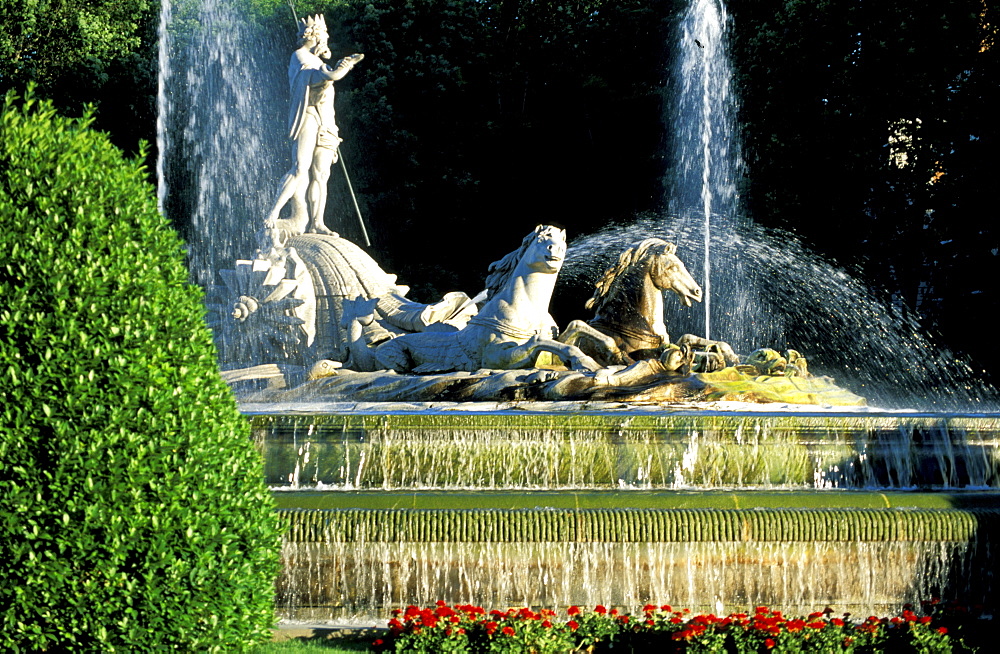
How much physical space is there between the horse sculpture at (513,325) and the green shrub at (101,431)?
6988 mm

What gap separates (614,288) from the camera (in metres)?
12.7

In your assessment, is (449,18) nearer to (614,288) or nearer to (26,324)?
(614,288)

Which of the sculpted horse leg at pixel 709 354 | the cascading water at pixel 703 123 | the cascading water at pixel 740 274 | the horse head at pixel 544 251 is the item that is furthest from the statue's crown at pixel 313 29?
the cascading water at pixel 703 123

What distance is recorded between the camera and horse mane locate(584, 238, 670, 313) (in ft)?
41.2

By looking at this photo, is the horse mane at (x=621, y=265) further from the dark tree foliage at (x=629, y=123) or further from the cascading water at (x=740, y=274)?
the dark tree foliage at (x=629, y=123)

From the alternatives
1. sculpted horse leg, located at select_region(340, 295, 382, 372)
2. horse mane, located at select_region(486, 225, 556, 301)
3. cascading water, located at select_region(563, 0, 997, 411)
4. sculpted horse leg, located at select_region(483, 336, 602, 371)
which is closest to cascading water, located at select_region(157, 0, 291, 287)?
cascading water, located at select_region(563, 0, 997, 411)

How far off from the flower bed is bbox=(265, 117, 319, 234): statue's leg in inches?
411

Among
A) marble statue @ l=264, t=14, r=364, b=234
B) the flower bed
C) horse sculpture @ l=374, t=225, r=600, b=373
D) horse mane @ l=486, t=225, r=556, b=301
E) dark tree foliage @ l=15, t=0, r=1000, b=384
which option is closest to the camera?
the flower bed

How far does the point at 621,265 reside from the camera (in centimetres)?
1266

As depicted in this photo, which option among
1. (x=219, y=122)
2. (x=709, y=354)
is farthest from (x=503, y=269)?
(x=219, y=122)

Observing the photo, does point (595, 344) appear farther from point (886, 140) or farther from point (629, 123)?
point (629, 123)

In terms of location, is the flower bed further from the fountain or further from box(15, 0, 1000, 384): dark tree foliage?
box(15, 0, 1000, 384): dark tree foliage

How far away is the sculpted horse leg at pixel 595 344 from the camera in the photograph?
39.8 ft

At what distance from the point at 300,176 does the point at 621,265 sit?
575cm
